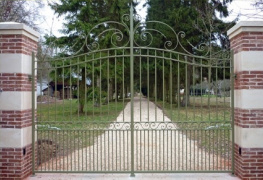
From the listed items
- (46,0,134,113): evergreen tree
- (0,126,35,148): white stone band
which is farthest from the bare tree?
(0,126,35,148): white stone band

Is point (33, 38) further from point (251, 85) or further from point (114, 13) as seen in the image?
point (114, 13)

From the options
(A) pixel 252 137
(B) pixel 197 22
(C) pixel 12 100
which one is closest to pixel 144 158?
(A) pixel 252 137

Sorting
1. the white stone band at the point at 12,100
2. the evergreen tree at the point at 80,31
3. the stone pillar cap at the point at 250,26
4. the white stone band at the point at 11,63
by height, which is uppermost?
the evergreen tree at the point at 80,31

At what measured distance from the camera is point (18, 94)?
5.85 metres

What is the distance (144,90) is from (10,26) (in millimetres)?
39994

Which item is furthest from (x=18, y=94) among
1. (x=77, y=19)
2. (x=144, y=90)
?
(x=144, y=90)

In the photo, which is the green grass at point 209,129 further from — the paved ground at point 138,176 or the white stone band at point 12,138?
the white stone band at point 12,138

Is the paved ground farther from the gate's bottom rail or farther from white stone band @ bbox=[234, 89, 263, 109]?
white stone band @ bbox=[234, 89, 263, 109]

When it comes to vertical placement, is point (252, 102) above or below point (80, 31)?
below

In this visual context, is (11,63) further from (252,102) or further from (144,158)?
(252,102)

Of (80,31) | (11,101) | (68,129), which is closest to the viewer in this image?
(11,101)

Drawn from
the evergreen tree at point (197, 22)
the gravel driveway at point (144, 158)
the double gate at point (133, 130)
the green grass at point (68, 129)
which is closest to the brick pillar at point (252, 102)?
the double gate at point (133, 130)

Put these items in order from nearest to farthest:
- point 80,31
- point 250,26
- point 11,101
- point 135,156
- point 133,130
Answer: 1. point 250,26
2. point 11,101
3. point 133,130
4. point 135,156
5. point 80,31

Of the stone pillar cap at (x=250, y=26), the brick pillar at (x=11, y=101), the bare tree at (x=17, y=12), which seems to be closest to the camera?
the stone pillar cap at (x=250, y=26)
